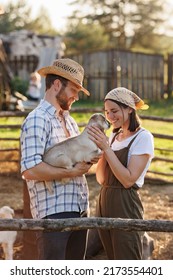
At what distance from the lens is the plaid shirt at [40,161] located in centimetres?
309

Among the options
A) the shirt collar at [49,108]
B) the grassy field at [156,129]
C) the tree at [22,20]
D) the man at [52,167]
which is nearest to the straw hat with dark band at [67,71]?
the man at [52,167]

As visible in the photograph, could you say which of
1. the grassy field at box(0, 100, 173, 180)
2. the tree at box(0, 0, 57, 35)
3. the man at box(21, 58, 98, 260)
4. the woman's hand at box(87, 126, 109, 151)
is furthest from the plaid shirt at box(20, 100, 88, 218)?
the tree at box(0, 0, 57, 35)

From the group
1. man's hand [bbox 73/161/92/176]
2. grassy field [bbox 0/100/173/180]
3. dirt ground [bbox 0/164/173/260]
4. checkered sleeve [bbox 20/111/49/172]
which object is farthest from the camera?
grassy field [bbox 0/100/173/180]

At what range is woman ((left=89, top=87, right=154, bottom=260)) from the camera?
3250 mm

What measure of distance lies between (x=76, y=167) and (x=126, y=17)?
107 feet

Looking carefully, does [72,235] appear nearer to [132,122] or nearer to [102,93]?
[132,122]

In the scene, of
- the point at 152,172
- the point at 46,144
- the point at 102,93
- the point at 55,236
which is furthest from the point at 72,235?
the point at 102,93

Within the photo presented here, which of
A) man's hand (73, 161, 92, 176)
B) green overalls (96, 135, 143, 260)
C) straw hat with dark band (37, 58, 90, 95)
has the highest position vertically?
straw hat with dark band (37, 58, 90, 95)

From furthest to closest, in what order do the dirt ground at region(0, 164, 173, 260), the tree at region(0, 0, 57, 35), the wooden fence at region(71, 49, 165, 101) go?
the tree at region(0, 0, 57, 35) → the wooden fence at region(71, 49, 165, 101) → the dirt ground at region(0, 164, 173, 260)

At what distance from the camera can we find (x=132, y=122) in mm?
3340

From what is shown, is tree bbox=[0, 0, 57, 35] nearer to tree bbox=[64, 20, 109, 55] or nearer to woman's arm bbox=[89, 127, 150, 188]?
tree bbox=[64, 20, 109, 55]

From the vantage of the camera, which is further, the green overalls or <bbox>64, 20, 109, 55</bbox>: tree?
<bbox>64, 20, 109, 55</bbox>: tree

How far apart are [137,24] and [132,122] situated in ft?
108
